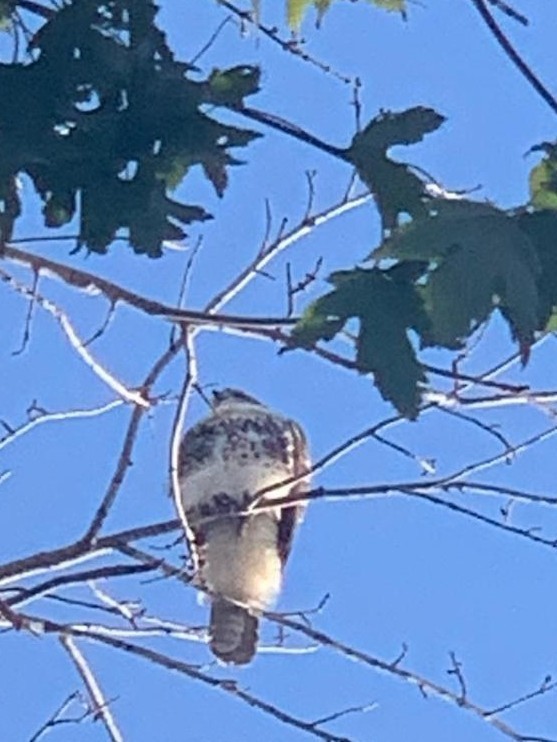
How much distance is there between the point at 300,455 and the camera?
5309 mm

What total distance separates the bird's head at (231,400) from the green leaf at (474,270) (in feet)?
11.7

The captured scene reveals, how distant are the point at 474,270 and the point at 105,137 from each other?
1.95 ft

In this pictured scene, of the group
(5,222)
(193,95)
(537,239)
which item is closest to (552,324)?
(537,239)

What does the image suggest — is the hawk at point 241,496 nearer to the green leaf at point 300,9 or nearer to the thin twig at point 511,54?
the green leaf at point 300,9

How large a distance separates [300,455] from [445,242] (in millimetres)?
3375

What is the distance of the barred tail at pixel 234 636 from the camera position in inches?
178

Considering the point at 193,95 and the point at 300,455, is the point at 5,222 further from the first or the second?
the point at 300,455

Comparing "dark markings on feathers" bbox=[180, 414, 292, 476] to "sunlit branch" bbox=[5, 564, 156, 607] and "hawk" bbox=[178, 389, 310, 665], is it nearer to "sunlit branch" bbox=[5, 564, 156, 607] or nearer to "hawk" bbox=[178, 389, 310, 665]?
"hawk" bbox=[178, 389, 310, 665]

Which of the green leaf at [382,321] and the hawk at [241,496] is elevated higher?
the hawk at [241,496]

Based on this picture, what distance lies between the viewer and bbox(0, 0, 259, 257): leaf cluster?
2.32 meters

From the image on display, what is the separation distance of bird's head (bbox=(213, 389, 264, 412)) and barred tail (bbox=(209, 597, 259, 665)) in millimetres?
941

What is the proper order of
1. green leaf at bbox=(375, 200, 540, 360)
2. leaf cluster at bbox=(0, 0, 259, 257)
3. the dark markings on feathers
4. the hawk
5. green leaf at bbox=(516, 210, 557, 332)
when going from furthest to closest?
the dark markings on feathers < the hawk < leaf cluster at bbox=(0, 0, 259, 257) < green leaf at bbox=(516, 210, 557, 332) < green leaf at bbox=(375, 200, 540, 360)

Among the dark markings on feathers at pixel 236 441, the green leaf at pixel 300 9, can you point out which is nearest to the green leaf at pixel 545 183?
the green leaf at pixel 300 9

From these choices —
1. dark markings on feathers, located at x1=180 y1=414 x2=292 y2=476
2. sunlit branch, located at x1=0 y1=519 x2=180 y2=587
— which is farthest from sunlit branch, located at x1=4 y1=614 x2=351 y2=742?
dark markings on feathers, located at x1=180 y1=414 x2=292 y2=476
